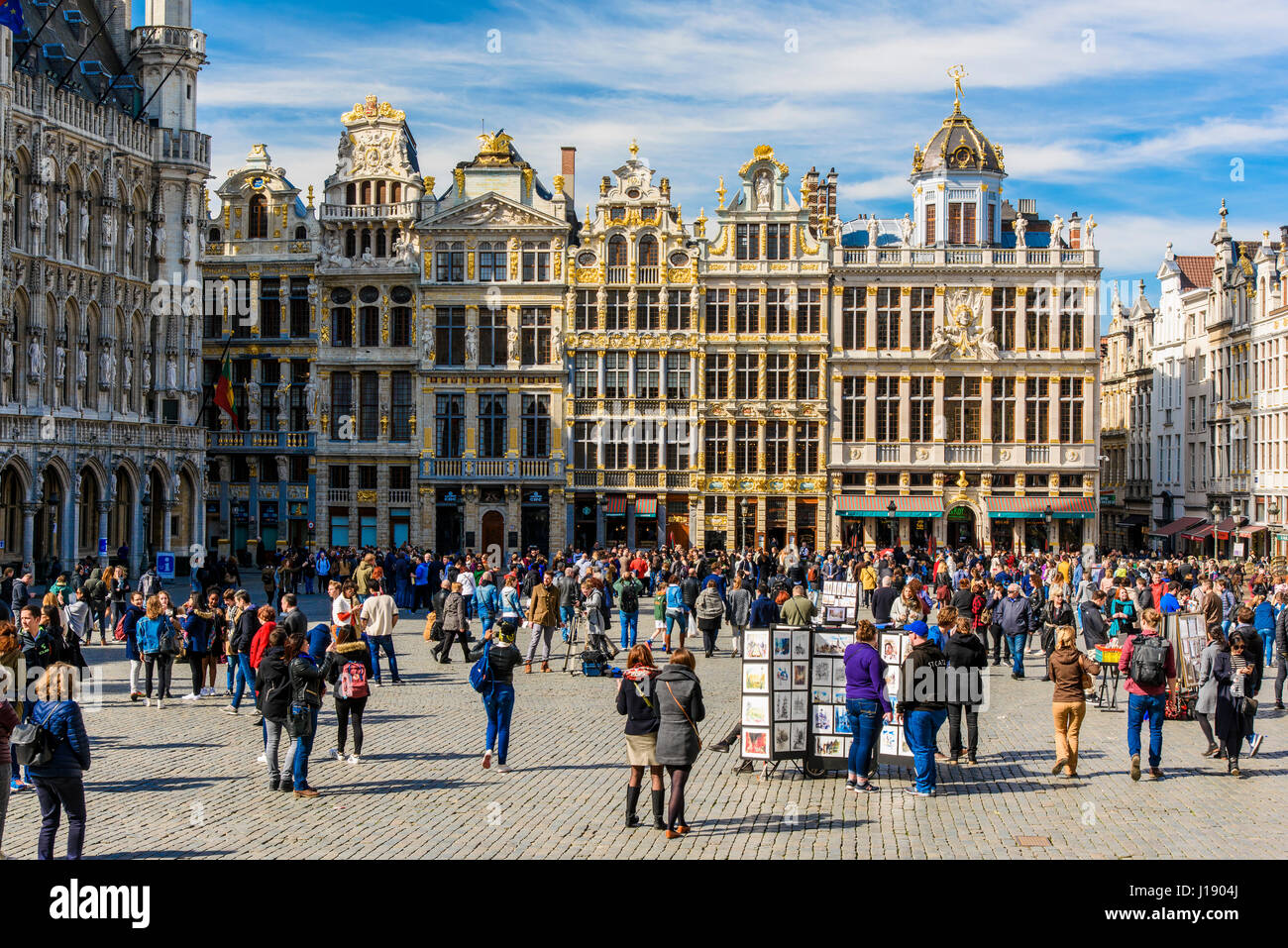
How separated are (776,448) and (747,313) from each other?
17.0ft

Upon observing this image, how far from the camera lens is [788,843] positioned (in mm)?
12359

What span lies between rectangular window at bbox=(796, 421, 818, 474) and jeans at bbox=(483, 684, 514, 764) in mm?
42496

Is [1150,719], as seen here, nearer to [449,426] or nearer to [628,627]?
[628,627]

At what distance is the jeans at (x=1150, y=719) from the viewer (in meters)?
15.2

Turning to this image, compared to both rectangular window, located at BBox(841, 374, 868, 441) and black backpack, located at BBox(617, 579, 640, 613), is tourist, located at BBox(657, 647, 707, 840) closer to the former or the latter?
black backpack, located at BBox(617, 579, 640, 613)

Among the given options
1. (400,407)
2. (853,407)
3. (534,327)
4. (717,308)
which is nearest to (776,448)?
(853,407)

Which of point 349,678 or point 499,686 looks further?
point 349,678

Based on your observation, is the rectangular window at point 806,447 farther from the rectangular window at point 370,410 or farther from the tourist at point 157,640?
the tourist at point 157,640

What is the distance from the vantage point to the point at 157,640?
19719 millimetres

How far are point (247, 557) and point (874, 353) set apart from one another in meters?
24.9

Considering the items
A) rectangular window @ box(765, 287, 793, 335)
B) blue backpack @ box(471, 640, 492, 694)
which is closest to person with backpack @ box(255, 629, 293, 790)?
blue backpack @ box(471, 640, 492, 694)

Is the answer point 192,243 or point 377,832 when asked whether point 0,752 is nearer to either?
point 377,832

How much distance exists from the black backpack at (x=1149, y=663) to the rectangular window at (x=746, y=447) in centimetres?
4223

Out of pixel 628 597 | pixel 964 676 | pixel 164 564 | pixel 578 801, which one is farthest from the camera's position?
pixel 164 564
